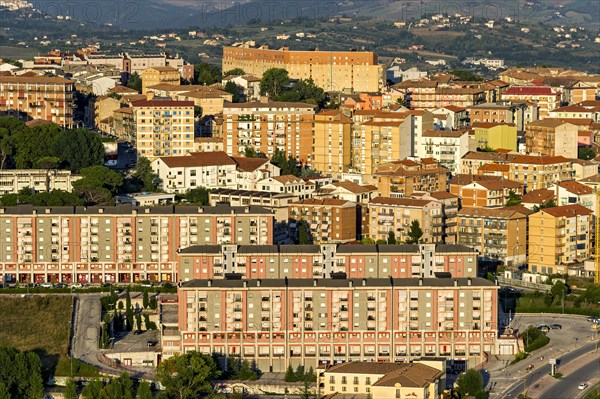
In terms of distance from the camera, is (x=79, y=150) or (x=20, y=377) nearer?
(x=20, y=377)

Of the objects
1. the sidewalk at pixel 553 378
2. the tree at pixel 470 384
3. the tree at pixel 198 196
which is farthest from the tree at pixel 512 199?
the tree at pixel 470 384

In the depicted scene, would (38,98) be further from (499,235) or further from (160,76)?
(499,235)

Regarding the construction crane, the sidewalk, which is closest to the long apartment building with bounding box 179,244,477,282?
the sidewalk

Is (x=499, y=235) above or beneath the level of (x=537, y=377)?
above

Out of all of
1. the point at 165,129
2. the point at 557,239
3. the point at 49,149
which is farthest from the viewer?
the point at 165,129

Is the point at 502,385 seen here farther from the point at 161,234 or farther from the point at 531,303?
the point at 161,234

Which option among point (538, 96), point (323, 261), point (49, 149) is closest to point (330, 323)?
point (323, 261)

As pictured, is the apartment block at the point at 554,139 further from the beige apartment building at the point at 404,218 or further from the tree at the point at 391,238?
the tree at the point at 391,238
